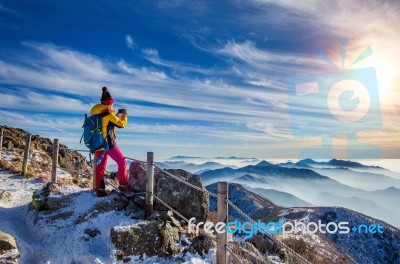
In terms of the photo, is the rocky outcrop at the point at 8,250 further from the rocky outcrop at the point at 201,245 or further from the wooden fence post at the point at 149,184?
the rocky outcrop at the point at 201,245

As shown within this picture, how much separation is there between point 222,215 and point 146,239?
2.70 m

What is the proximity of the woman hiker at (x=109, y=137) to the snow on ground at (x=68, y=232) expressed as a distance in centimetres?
54

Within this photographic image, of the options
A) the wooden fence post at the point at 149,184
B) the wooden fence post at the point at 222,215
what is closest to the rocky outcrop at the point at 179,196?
the wooden fence post at the point at 149,184

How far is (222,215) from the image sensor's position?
6.92m

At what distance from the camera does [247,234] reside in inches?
503

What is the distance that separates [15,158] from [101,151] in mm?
14468

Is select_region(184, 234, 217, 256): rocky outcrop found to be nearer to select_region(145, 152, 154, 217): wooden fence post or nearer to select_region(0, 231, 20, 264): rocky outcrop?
select_region(145, 152, 154, 217): wooden fence post

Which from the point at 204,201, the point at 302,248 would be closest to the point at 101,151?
the point at 204,201

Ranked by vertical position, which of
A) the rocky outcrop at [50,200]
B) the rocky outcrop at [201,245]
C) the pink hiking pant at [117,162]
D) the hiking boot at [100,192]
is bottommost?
the rocky outcrop at [201,245]

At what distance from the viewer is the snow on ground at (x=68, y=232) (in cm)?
823

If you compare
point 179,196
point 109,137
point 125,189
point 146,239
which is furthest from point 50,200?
point 179,196

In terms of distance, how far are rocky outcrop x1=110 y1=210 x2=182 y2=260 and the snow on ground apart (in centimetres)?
17

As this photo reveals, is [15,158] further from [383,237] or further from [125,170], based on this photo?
[383,237]

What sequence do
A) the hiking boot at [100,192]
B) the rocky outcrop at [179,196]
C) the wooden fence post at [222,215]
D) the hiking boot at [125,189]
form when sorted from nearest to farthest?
1. the wooden fence post at [222,215]
2. the rocky outcrop at [179,196]
3. the hiking boot at [125,189]
4. the hiking boot at [100,192]
